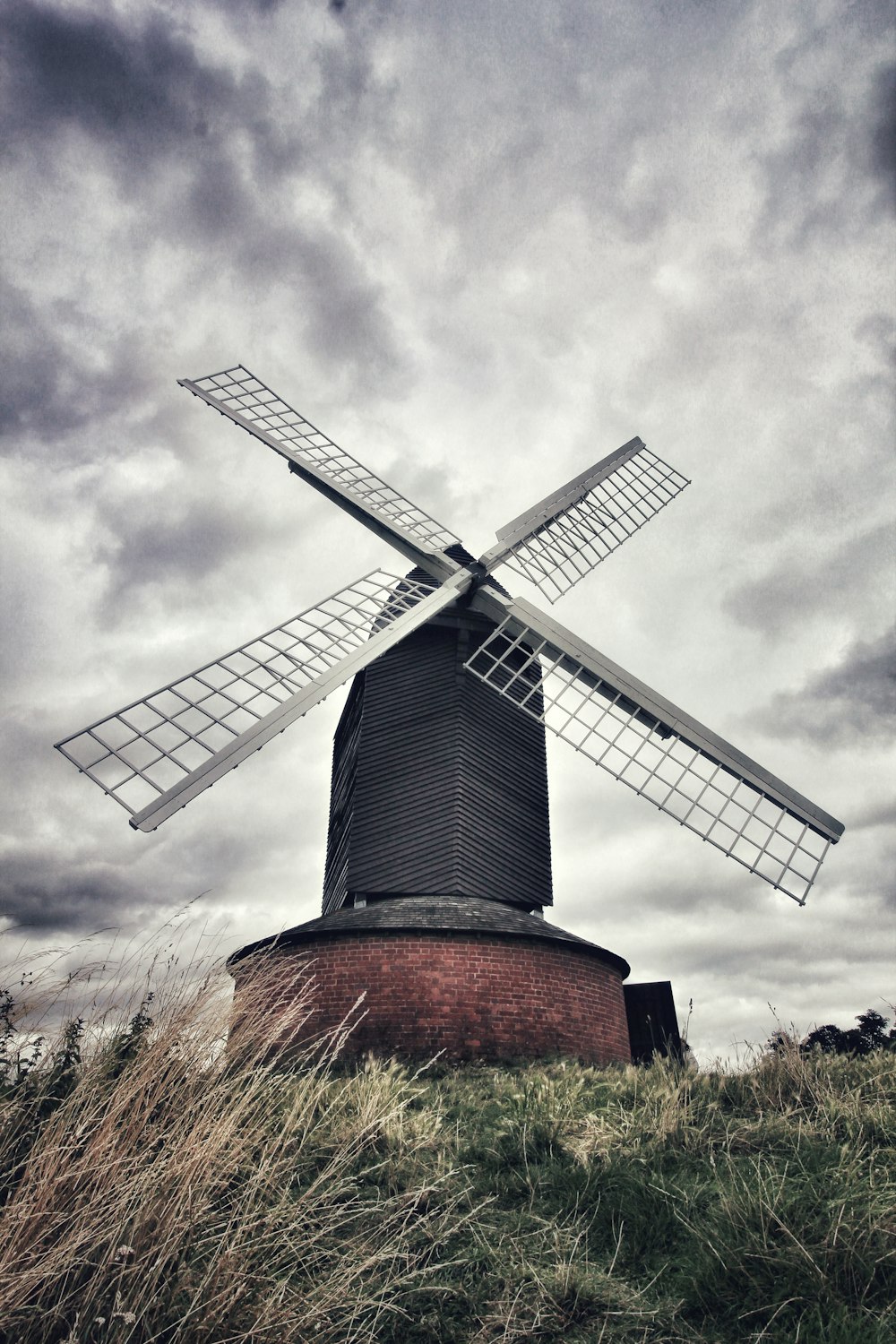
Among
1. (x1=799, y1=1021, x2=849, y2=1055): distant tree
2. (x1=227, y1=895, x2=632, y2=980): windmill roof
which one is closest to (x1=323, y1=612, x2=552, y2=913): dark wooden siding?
(x1=227, y1=895, x2=632, y2=980): windmill roof

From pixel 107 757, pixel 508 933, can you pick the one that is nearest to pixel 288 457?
pixel 107 757

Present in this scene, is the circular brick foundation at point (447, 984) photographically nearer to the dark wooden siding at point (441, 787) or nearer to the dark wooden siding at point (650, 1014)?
the dark wooden siding at point (441, 787)

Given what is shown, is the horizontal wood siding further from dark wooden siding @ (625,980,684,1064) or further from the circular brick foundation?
dark wooden siding @ (625,980,684,1064)

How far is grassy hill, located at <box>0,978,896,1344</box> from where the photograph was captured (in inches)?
131

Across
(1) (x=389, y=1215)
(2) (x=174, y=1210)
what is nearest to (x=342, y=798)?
(1) (x=389, y=1215)

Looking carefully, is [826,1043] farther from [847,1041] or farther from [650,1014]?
[650,1014]

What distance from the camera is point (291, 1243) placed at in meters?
3.55

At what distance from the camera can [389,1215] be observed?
4570mm

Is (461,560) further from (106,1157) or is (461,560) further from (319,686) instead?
(106,1157)

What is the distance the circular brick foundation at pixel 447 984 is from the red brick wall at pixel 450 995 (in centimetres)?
1

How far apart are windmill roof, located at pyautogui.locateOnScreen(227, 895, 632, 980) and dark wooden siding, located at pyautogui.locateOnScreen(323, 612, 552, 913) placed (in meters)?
0.33

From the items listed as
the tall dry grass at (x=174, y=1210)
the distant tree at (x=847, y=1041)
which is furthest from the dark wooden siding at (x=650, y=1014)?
the tall dry grass at (x=174, y=1210)

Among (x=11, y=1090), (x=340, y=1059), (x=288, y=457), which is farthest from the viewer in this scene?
(x=288, y=457)

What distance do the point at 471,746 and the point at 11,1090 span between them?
9.74 meters
